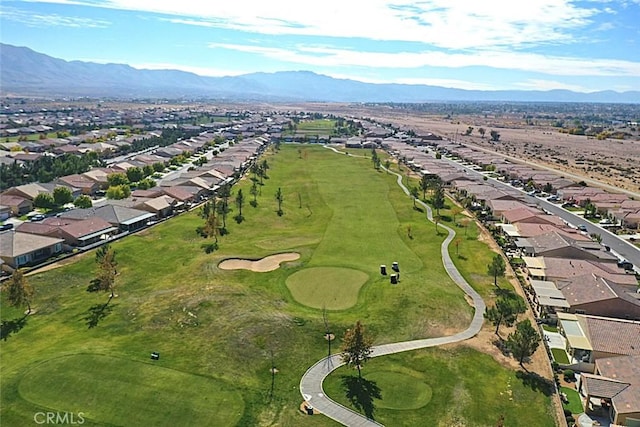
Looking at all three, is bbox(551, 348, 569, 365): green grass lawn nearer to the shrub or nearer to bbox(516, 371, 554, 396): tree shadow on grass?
the shrub

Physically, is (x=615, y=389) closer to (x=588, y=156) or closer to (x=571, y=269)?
(x=571, y=269)

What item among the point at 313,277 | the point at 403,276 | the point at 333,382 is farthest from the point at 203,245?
the point at 333,382

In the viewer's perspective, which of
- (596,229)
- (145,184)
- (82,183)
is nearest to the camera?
(596,229)

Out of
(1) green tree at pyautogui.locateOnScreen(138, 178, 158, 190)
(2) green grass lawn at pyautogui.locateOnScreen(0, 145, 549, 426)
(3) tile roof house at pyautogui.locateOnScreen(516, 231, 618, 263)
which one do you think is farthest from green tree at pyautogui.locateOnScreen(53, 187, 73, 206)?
(3) tile roof house at pyautogui.locateOnScreen(516, 231, 618, 263)

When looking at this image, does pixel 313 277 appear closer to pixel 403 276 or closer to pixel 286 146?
pixel 403 276

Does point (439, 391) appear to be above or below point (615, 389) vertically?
below

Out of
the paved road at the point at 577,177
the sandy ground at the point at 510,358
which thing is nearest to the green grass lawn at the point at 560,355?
the sandy ground at the point at 510,358
